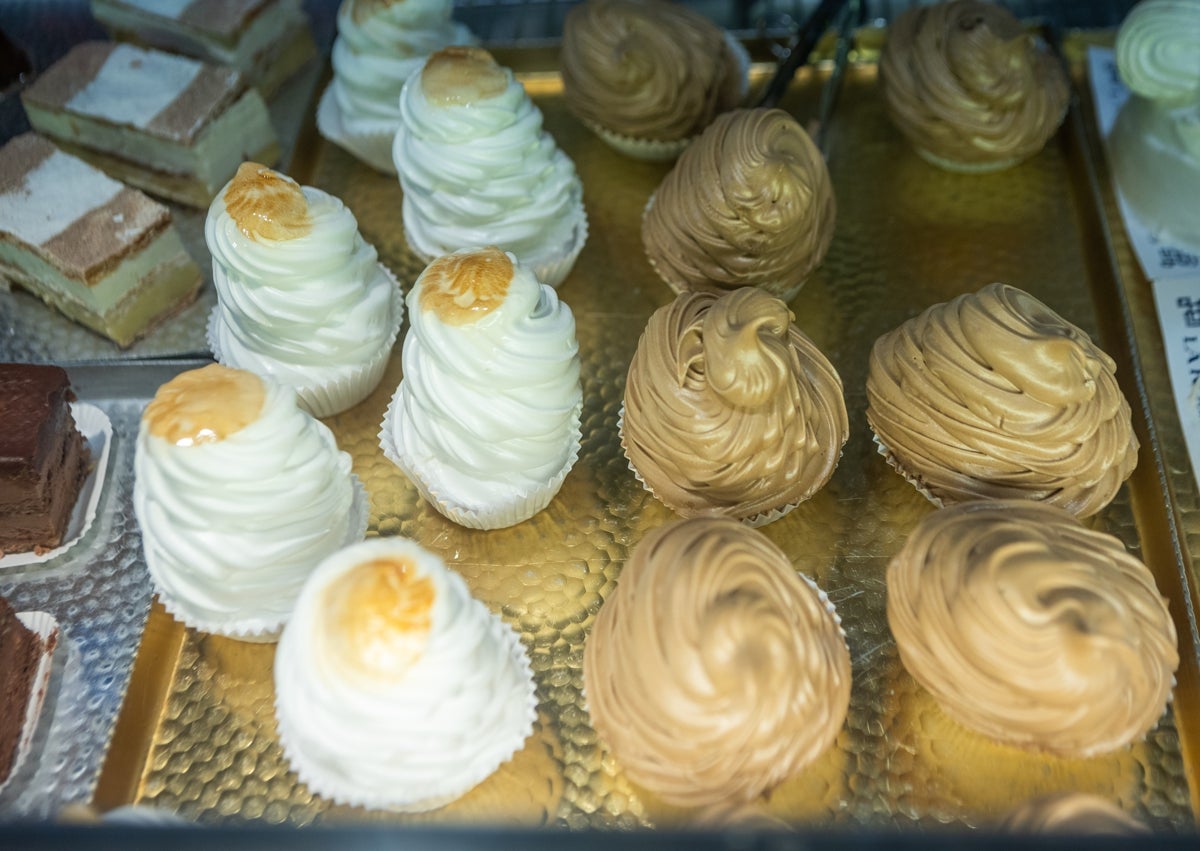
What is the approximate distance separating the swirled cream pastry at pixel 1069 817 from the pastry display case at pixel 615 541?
188 millimetres

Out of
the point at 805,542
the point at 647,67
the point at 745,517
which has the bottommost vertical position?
the point at 805,542

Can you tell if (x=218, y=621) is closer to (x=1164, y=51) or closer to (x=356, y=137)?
(x=356, y=137)

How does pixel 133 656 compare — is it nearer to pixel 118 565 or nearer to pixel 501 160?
pixel 118 565

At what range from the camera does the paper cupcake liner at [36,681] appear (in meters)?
2.36

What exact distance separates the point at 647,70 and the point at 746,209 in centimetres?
68

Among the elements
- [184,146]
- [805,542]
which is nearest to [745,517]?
[805,542]

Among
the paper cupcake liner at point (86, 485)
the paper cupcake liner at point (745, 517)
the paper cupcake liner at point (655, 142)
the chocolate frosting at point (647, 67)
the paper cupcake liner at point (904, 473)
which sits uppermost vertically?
the chocolate frosting at point (647, 67)

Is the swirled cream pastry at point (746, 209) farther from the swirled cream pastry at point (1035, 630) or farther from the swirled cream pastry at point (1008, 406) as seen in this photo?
the swirled cream pastry at point (1035, 630)

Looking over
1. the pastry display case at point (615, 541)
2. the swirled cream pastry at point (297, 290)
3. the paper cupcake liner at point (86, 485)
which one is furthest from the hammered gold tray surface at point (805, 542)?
the paper cupcake liner at point (86, 485)

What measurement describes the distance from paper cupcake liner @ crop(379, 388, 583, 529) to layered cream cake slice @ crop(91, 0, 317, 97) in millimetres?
1606

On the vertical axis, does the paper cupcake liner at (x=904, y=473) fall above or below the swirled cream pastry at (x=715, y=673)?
below

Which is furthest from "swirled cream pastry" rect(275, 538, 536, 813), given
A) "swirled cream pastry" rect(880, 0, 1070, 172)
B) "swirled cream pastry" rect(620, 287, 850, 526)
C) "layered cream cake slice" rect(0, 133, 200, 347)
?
"swirled cream pastry" rect(880, 0, 1070, 172)

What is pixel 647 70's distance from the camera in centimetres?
318

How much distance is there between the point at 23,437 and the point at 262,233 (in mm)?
704
